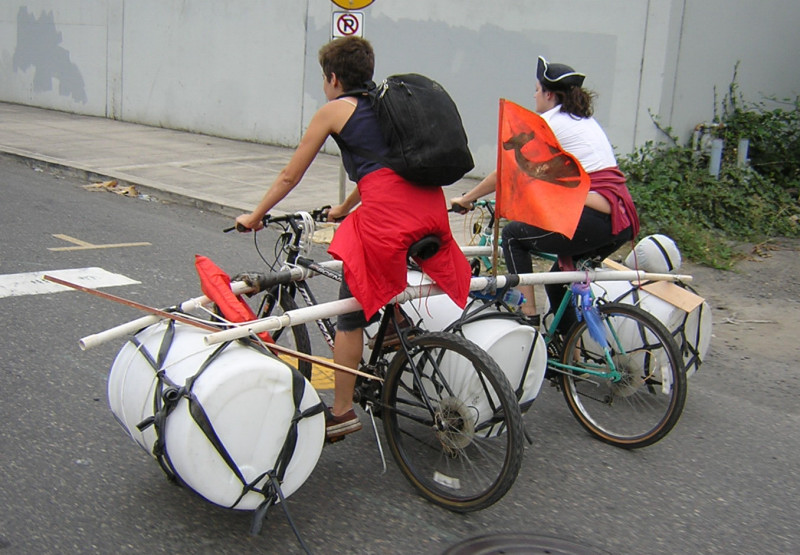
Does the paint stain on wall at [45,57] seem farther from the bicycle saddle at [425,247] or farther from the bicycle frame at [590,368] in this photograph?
the bicycle saddle at [425,247]

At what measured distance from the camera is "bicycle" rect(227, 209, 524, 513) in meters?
3.35

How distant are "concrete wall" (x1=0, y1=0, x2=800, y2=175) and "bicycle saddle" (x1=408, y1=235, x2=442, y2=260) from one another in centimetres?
578

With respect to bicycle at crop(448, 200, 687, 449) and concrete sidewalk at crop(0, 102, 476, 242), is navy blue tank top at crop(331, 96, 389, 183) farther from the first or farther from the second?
concrete sidewalk at crop(0, 102, 476, 242)

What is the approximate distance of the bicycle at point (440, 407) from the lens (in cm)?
335

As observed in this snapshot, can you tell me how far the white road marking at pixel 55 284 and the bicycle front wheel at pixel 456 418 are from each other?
11.7 feet

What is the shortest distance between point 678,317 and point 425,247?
172cm

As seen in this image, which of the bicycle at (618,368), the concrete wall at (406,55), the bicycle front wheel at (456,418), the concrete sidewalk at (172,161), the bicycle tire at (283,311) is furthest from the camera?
the concrete sidewalk at (172,161)

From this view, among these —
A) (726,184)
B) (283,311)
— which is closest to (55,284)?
(283,311)

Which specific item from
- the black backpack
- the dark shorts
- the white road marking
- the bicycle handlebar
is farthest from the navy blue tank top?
the white road marking

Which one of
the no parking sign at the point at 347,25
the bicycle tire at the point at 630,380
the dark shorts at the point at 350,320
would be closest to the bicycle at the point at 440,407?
the dark shorts at the point at 350,320

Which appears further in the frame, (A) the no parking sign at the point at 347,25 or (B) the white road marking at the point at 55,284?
(A) the no parking sign at the point at 347,25

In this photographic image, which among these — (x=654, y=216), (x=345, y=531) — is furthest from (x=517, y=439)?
(x=654, y=216)

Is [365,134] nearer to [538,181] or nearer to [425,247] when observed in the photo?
[425,247]

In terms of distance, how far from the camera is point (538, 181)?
158 inches
